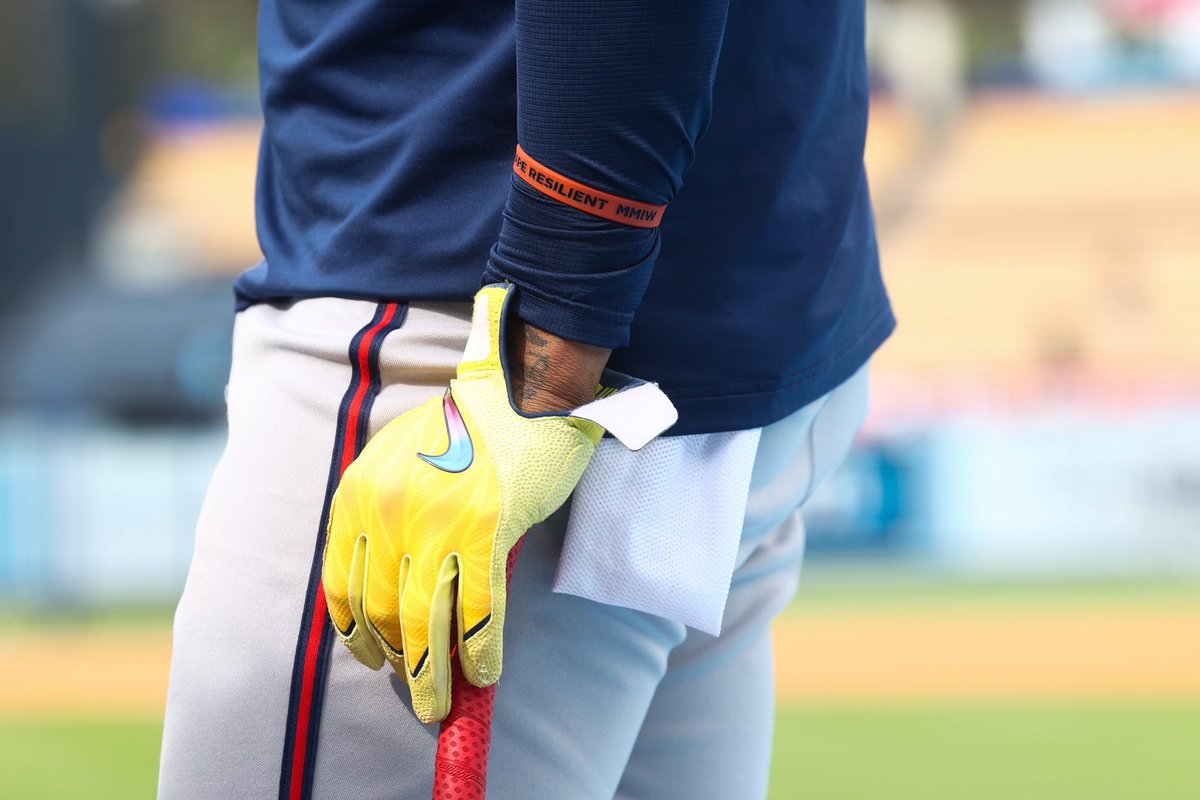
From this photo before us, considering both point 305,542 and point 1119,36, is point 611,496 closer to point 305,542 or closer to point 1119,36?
point 305,542

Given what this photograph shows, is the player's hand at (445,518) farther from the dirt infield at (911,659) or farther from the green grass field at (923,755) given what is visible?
the dirt infield at (911,659)

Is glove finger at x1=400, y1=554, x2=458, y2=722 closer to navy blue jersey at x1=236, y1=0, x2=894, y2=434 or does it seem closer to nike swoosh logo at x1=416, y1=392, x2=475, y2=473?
nike swoosh logo at x1=416, y1=392, x2=475, y2=473

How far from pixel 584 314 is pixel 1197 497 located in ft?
28.4

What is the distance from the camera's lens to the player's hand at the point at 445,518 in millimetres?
965

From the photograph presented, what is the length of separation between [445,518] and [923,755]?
430 centimetres

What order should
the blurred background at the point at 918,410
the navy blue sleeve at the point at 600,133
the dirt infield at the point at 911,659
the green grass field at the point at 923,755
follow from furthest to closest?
the dirt infield at the point at 911,659 < the blurred background at the point at 918,410 < the green grass field at the point at 923,755 < the navy blue sleeve at the point at 600,133

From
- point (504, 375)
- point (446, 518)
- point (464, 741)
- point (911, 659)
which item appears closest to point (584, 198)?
point (504, 375)

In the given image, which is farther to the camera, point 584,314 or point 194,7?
point 194,7

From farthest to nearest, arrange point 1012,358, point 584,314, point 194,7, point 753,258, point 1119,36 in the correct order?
1. point 194,7
2. point 1119,36
3. point 1012,358
4. point 753,258
5. point 584,314

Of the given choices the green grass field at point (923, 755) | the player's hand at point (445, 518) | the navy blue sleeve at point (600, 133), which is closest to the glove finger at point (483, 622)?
the player's hand at point (445, 518)

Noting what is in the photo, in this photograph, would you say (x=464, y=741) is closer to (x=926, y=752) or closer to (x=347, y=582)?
(x=347, y=582)

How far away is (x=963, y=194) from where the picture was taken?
16234mm

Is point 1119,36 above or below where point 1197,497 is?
above

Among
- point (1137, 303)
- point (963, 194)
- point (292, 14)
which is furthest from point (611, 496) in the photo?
point (963, 194)
